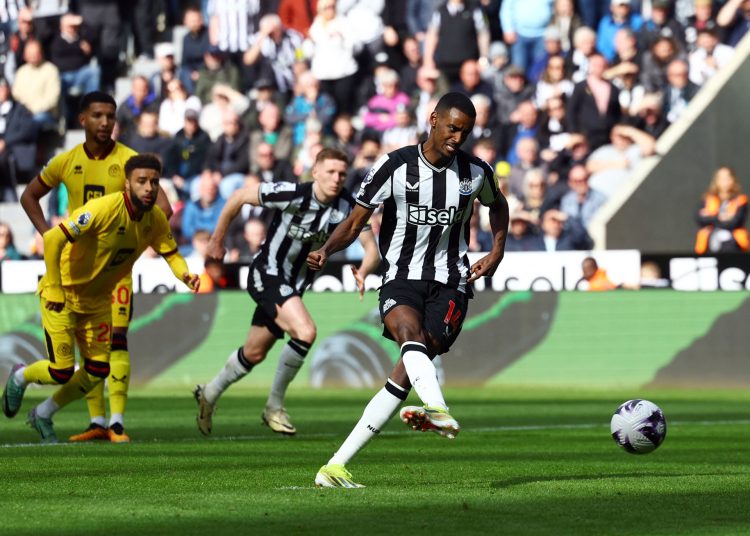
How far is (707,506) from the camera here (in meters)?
8.17

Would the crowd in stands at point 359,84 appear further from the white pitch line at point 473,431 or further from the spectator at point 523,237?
the white pitch line at point 473,431

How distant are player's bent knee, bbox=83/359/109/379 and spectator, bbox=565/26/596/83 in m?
12.4

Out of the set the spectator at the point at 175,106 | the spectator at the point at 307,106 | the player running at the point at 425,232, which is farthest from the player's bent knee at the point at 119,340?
the spectator at the point at 175,106

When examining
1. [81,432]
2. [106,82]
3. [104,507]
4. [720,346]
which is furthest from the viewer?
[106,82]

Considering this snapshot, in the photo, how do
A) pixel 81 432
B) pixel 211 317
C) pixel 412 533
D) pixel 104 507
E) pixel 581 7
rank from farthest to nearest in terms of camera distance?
pixel 581 7 → pixel 211 317 → pixel 81 432 → pixel 104 507 → pixel 412 533

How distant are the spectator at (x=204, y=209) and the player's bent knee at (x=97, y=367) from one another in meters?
11.7

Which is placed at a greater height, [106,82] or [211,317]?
[106,82]

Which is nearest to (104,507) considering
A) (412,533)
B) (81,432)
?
(412,533)

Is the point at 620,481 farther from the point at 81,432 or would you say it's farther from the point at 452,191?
the point at 81,432

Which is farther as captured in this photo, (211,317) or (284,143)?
(284,143)

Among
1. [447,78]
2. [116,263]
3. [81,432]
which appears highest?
[447,78]

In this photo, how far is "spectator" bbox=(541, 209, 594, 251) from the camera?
2100 cm

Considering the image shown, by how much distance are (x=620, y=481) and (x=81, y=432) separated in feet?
18.7

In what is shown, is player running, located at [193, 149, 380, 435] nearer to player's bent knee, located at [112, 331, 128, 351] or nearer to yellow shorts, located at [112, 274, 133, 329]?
player's bent knee, located at [112, 331, 128, 351]
